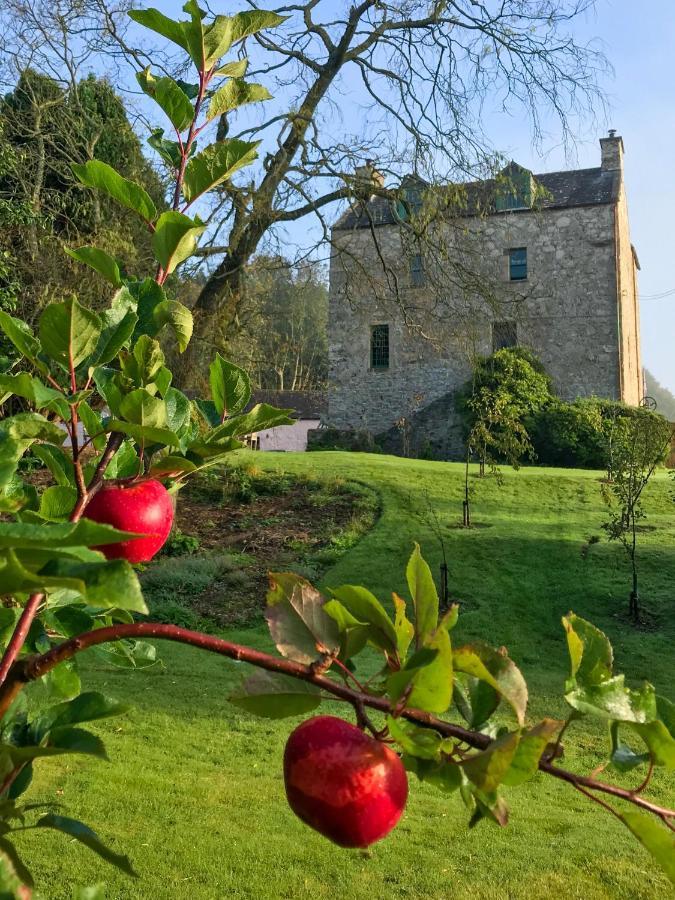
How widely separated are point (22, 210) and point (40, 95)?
2.86 metres

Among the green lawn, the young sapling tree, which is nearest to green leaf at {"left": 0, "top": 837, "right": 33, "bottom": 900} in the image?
the young sapling tree

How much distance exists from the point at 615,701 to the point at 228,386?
Answer: 0.49m

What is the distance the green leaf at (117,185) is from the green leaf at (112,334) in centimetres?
12

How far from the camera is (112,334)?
2.43 feet

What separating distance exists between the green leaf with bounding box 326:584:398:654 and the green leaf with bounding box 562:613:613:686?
133 mm

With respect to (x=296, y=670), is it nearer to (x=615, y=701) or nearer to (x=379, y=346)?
(x=615, y=701)

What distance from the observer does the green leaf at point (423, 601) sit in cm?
56

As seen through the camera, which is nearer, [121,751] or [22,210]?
[121,751]

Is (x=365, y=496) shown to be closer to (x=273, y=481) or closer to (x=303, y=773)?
(x=273, y=481)

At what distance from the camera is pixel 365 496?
36.9 feet

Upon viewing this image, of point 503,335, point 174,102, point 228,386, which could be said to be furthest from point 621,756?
point 503,335

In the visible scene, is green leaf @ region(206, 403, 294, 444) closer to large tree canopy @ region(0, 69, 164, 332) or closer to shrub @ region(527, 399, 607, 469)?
large tree canopy @ region(0, 69, 164, 332)

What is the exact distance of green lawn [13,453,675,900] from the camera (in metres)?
3.04

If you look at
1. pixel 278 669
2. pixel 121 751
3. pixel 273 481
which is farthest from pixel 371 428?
pixel 278 669
